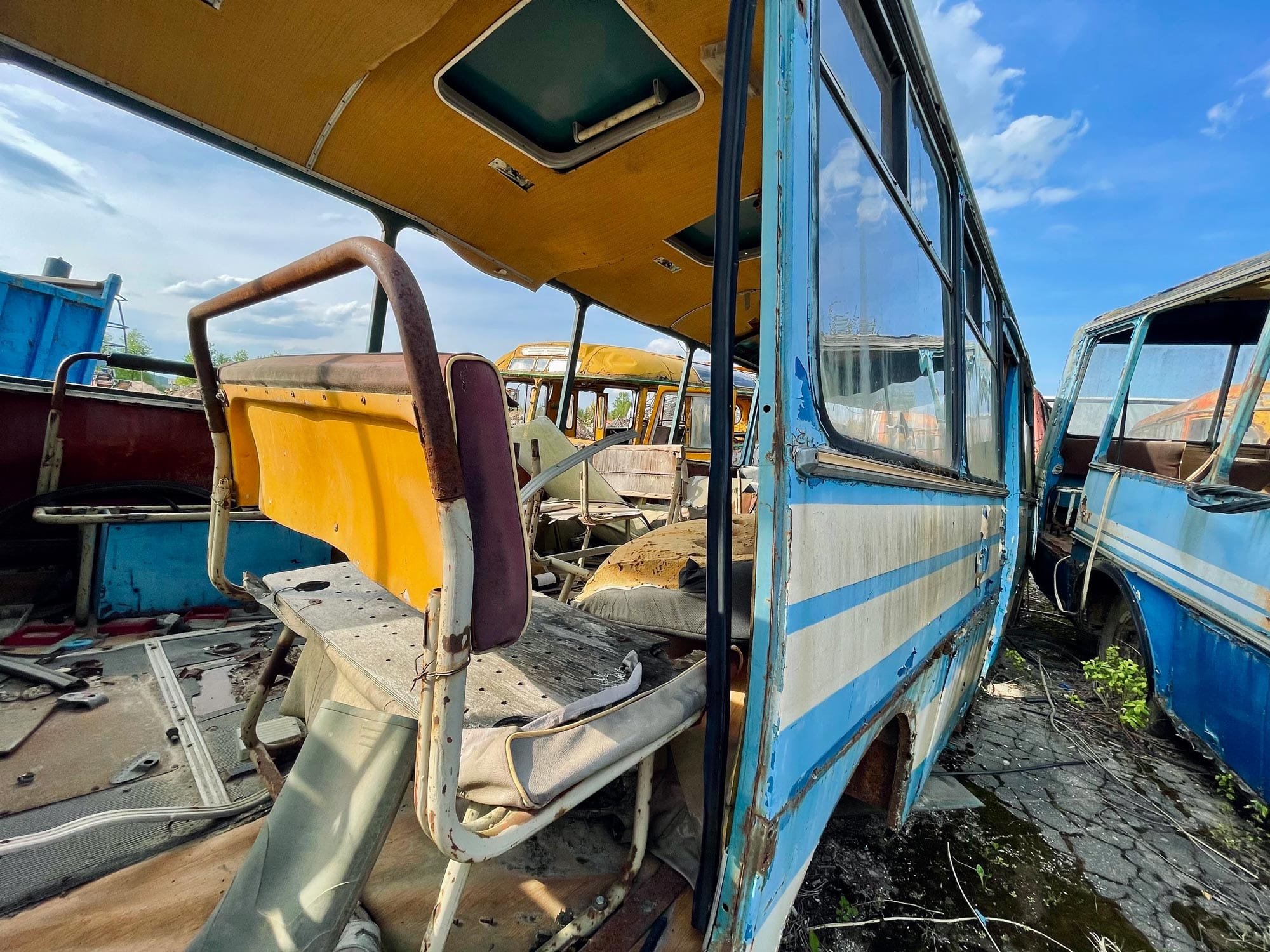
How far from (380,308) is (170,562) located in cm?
167

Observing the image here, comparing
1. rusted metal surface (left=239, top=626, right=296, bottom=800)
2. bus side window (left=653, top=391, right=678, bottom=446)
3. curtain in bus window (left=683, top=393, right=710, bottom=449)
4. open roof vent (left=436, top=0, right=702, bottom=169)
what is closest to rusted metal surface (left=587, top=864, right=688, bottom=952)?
rusted metal surface (left=239, top=626, right=296, bottom=800)

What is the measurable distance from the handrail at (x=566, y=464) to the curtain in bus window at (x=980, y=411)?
1470mm

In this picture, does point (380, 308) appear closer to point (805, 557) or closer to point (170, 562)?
point (170, 562)

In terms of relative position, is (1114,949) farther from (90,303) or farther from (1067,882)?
(90,303)

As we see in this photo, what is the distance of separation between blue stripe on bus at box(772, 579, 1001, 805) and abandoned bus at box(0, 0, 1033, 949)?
0.04 feet

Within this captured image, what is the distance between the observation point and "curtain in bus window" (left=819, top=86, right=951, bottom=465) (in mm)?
1181

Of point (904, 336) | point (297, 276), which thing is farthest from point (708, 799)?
point (904, 336)

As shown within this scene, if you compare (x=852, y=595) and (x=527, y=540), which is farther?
(x=852, y=595)

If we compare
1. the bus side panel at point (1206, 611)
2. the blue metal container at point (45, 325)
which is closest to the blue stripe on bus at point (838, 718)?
the bus side panel at point (1206, 611)

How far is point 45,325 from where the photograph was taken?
422 centimetres

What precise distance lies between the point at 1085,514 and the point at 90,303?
7985 mm

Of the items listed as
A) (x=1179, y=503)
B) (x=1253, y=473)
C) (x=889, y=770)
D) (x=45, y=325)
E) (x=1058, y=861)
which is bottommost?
(x=1058, y=861)

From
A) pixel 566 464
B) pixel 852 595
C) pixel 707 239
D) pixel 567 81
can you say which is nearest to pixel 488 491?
pixel 852 595

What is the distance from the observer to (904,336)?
5.63 ft
